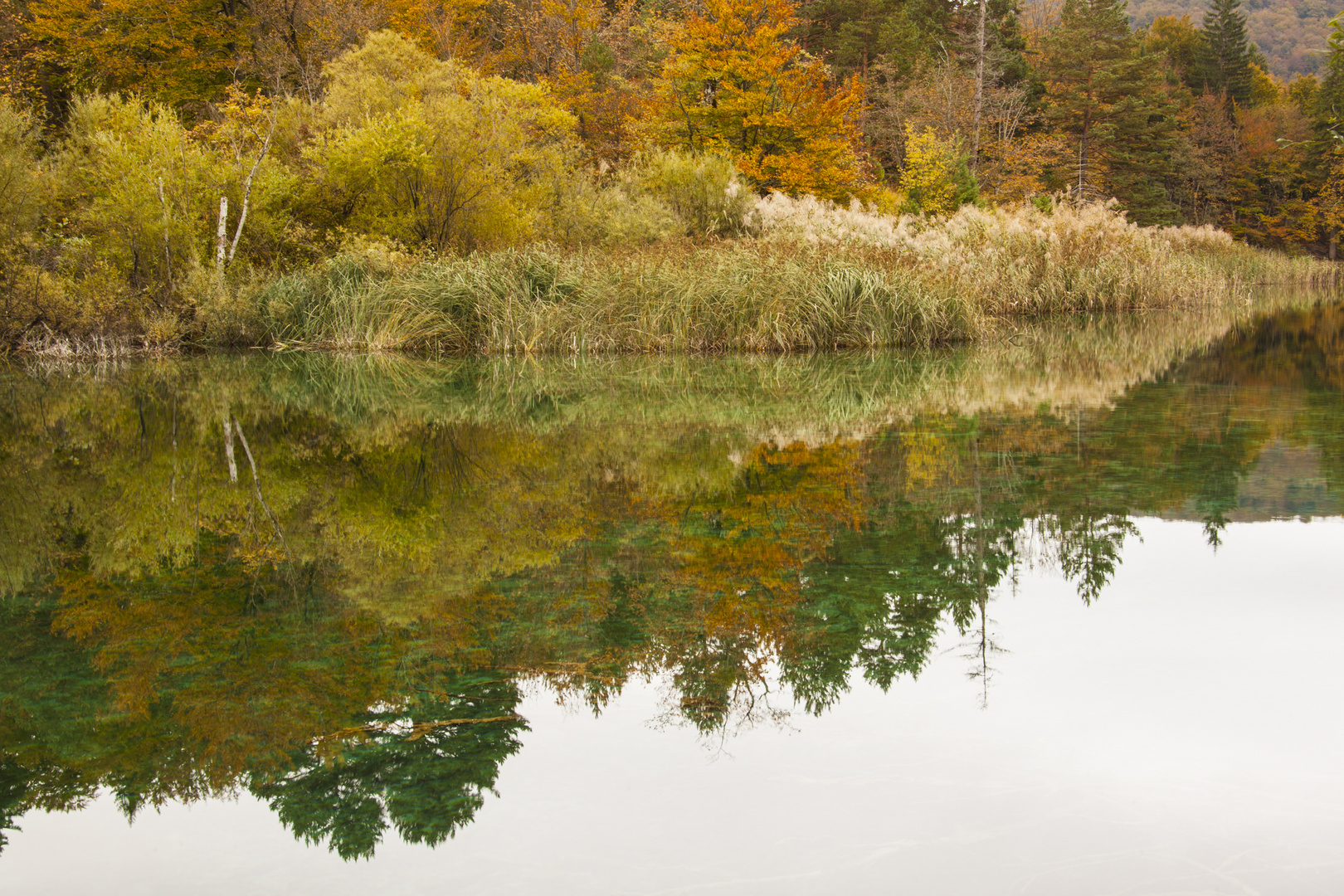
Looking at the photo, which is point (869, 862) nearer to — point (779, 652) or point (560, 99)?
point (779, 652)

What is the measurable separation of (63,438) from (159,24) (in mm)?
24275

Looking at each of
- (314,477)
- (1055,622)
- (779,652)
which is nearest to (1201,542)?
(1055,622)

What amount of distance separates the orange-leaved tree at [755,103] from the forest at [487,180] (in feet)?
0.29

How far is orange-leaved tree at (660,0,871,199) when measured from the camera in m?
24.5

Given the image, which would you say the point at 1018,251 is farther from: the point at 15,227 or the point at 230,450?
the point at 15,227

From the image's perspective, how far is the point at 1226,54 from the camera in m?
54.2

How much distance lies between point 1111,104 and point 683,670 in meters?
48.6

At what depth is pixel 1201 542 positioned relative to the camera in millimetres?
3824

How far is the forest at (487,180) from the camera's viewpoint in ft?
45.3

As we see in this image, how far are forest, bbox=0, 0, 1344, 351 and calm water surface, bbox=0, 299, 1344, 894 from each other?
7.55m

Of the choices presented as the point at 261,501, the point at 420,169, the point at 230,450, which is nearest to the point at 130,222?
the point at 420,169

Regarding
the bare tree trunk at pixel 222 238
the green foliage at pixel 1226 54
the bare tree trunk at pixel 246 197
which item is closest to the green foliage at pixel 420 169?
the bare tree trunk at pixel 246 197

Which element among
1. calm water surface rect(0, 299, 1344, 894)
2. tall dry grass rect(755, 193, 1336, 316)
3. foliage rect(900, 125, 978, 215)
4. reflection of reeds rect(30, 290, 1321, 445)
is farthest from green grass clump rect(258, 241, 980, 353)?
foliage rect(900, 125, 978, 215)

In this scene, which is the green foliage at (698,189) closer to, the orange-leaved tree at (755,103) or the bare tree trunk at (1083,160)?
the orange-leaved tree at (755,103)
